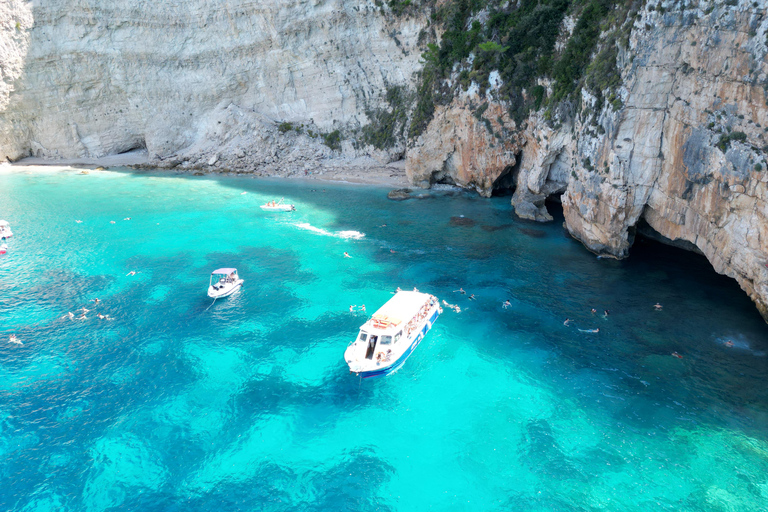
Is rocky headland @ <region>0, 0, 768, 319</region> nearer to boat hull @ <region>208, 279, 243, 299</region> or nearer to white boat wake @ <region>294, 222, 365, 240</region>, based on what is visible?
white boat wake @ <region>294, 222, 365, 240</region>

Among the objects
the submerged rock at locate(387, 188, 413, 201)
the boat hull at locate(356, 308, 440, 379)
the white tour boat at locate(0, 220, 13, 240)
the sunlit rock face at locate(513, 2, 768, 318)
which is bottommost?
the white tour boat at locate(0, 220, 13, 240)

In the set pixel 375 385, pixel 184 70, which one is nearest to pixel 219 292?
pixel 375 385

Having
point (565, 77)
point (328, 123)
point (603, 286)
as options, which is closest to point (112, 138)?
point (328, 123)

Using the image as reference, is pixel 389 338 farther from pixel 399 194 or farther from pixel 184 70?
pixel 184 70

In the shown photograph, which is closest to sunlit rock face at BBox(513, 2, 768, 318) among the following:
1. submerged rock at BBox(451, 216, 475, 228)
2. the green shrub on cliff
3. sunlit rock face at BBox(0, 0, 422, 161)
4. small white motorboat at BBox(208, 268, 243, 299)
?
the green shrub on cliff

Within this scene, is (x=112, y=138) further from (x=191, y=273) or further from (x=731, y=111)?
(x=731, y=111)
